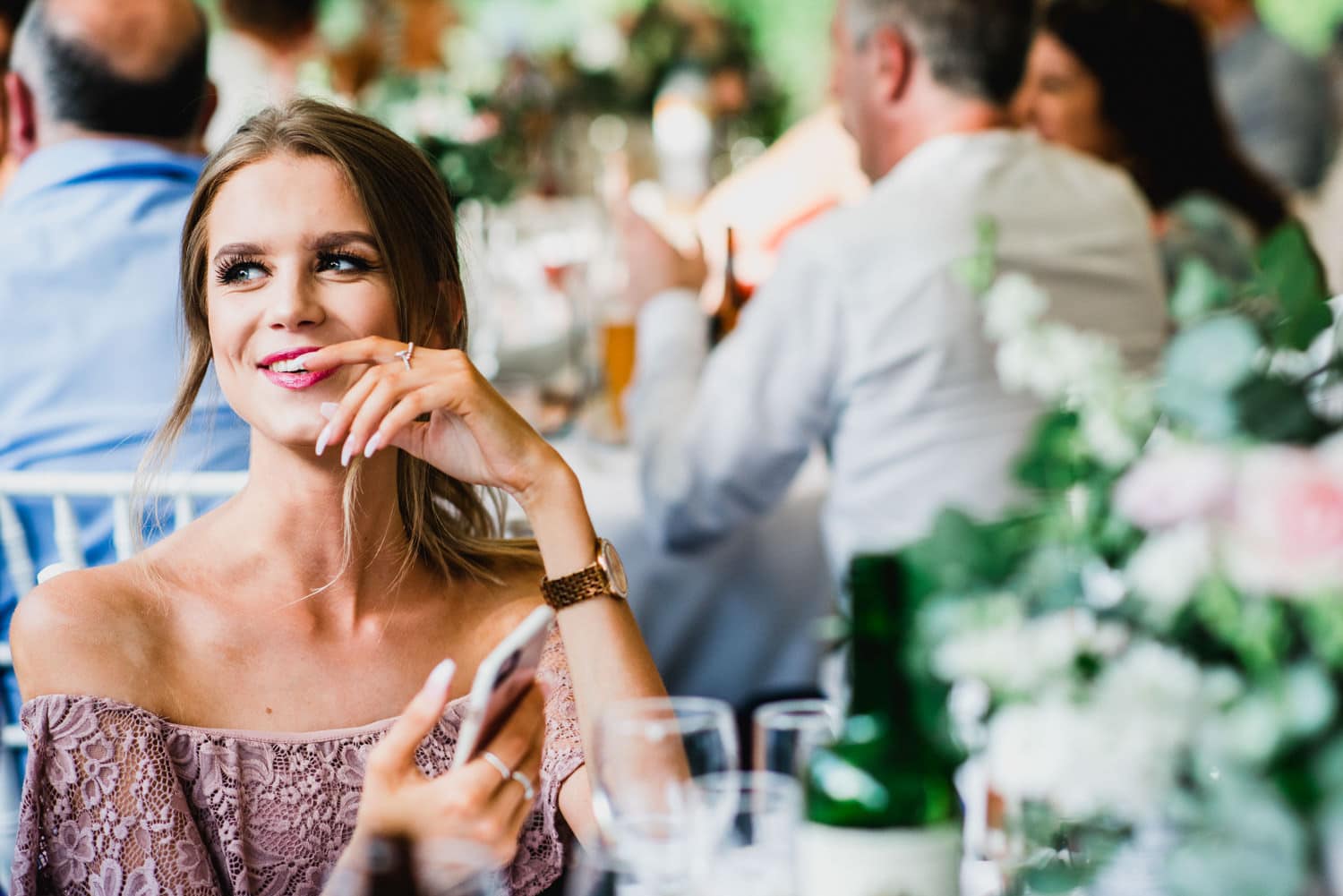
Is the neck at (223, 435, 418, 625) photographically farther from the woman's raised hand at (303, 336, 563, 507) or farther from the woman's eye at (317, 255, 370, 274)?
the woman's eye at (317, 255, 370, 274)

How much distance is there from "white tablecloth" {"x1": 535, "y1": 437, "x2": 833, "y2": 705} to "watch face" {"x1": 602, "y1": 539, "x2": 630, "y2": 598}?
0.96m

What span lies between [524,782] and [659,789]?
0.67ft

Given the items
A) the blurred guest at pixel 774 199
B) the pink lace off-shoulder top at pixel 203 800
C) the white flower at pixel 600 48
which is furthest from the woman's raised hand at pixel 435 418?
the white flower at pixel 600 48

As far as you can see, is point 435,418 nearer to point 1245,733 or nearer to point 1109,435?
point 1109,435

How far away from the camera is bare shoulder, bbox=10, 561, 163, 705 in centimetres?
136

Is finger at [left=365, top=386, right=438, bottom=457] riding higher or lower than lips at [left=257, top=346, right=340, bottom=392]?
lower

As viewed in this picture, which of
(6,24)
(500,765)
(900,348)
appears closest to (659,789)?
(500,765)

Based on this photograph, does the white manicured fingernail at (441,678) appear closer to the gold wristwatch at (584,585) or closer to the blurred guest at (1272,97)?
the gold wristwatch at (584,585)

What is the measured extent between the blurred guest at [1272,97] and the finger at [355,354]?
13.7 feet

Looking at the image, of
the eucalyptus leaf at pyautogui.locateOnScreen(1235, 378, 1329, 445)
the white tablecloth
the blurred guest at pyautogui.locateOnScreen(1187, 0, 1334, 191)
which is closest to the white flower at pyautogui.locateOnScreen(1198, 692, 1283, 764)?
the eucalyptus leaf at pyautogui.locateOnScreen(1235, 378, 1329, 445)

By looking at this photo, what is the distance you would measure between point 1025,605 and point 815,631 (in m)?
1.71

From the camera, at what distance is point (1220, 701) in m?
0.67

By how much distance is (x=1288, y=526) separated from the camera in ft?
2.01

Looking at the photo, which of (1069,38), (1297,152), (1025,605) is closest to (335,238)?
(1025,605)
